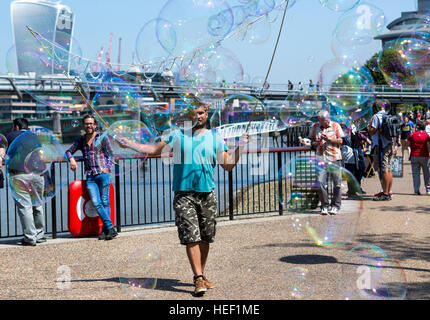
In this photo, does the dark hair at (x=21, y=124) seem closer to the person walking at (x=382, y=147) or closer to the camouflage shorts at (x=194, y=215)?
the camouflage shorts at (x=194, y=215)

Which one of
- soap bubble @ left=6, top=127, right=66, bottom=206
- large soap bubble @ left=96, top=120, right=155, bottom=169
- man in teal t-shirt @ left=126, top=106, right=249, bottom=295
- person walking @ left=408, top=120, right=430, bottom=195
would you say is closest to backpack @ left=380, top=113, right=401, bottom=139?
person walking @ left=408, top=120, right=430, bottom=195

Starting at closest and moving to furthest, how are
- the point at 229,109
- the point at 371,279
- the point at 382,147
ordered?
the point at 371,279 < the point at 229,109 < the point at 382,147

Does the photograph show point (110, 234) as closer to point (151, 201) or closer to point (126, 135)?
point (126, 135)

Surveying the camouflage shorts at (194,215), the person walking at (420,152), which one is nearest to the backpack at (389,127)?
the person walking at (420,152)

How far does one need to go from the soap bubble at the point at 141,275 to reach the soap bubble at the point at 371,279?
5.21 feet

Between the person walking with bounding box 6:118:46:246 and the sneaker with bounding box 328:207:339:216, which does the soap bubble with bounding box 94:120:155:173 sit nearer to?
the person walking with bounding box 6:118:46:246

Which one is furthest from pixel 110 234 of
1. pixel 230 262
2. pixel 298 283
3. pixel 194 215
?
pixel 298 283

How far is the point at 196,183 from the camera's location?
458 centimetres

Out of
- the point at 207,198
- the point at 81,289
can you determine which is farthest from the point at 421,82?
the point at 81,289

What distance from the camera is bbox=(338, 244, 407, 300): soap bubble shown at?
4.14 meters

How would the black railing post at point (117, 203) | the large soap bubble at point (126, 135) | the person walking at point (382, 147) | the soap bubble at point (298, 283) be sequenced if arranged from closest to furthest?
the soap bubble at point (298, 283) → the large soap bubble at point (126, 135) → the black railing post at point (117, 203) → the person walking at point (382, 147)

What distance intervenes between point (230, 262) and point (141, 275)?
1.15 m

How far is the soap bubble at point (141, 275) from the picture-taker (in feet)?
15.0

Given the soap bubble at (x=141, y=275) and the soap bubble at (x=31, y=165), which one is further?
the soap bubble at (x=31, y=165)
